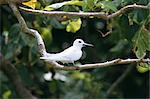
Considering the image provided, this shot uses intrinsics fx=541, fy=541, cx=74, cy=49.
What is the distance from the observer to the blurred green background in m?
2.03

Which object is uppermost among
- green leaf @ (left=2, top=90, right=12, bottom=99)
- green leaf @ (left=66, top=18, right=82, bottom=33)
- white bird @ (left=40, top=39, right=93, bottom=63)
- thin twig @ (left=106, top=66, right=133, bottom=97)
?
white bird @ (left=40, top=39, right=93, bottom=63)

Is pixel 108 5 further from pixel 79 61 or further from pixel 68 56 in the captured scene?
pixel 79 61

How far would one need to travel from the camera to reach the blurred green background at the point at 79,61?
2025 mm

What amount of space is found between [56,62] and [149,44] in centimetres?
31

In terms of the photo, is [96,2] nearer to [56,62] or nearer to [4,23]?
[56,62]

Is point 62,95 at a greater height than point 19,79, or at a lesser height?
lesser

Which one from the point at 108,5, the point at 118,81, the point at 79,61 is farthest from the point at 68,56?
the point at 118,81

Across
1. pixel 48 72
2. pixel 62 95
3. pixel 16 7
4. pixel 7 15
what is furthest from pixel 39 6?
pixel 62 95

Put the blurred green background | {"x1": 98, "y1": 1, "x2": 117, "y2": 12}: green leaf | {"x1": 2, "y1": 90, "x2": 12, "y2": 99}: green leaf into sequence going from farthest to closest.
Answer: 1. {"x1": 2, "y1": 90, "x2": 12, "y2": 99}: green leaf
2. the blurred green background
3. {"x1": 98, "y1": 1, "x2": 117, "y2": 12}: green leaf

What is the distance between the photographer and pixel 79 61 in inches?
75.8

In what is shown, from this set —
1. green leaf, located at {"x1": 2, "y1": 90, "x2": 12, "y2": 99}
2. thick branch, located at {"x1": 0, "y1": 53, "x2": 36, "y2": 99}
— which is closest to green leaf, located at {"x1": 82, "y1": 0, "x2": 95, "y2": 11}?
thick branch, located at {"x1": 0, "y1": 53, "x2": 36, "y2": 99}

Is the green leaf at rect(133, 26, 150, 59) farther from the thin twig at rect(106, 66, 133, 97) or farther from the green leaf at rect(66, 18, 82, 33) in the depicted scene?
the thin twig at rect(106, 66, 133, 97)

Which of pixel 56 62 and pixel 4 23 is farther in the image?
pixel 4 23

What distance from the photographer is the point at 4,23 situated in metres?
2.39
